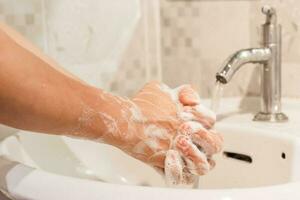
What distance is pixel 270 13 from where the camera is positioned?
0.75 m

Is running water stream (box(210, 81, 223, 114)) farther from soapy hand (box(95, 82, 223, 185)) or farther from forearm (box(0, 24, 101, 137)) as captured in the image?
forearm (box(0, 24, 101, 137))

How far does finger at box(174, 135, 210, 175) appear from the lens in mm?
572

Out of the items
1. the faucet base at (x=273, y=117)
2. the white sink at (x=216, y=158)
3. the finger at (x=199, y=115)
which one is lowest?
the white sink at (x=216, y=158)

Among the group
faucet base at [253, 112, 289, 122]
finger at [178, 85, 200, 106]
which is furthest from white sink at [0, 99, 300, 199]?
finger at [178, 85, 200, 106]

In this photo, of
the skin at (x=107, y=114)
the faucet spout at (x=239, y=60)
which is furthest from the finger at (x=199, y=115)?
the faucet spout at (x=239, y=60)

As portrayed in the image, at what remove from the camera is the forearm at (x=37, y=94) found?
0.46 m

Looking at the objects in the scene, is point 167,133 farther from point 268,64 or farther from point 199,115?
point 268,64

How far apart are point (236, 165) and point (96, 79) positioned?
338mm

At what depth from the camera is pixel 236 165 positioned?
30.0 inches

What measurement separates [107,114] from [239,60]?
28 cm

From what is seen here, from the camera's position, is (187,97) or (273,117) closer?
(187,97)

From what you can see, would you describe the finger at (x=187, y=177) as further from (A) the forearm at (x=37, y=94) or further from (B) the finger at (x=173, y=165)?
(A) the forearm at (x=37, y=94)

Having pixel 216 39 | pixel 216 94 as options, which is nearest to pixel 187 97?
pixel 216 94

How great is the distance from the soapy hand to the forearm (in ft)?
0.14
